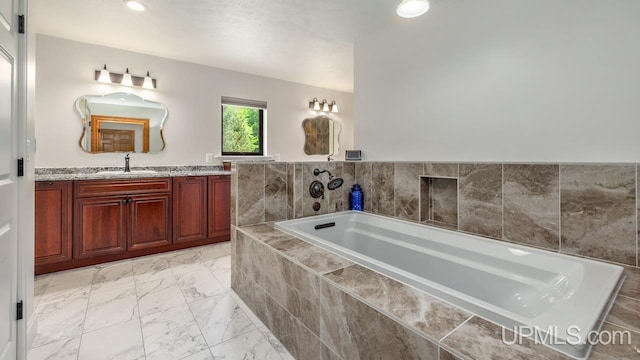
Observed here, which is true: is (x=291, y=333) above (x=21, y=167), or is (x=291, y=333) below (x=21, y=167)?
below

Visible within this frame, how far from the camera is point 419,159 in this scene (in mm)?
2316

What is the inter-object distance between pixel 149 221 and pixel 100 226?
40cm

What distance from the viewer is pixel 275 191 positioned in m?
2.27

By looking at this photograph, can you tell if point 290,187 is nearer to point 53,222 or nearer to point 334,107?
point 53,222

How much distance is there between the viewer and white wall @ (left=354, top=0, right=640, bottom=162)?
4.65 ft

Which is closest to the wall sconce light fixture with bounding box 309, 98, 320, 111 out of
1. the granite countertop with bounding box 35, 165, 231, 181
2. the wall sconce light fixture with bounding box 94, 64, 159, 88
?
the granite countertop with bounding box 35, 165, 231, 181

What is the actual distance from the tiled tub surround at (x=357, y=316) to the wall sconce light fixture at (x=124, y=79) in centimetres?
253

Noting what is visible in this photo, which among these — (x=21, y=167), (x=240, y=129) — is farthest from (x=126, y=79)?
(x=21, y=167)

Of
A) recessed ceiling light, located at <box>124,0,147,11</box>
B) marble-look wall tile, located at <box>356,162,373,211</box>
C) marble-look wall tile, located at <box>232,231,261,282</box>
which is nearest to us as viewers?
marble-look wall tile, located at <box>232,231,261,282</box>

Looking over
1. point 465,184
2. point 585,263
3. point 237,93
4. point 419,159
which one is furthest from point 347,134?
point 585,263

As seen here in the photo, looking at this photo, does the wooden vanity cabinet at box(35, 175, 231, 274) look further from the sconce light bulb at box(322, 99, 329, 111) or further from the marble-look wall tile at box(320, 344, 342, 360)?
the marble-look wall tile at box(320, 344, 342, 360)

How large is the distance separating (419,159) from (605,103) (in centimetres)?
112

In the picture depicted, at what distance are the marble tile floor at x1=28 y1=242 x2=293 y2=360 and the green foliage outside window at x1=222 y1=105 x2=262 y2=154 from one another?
1.83m

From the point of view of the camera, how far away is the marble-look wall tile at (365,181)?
2656 millimetres
